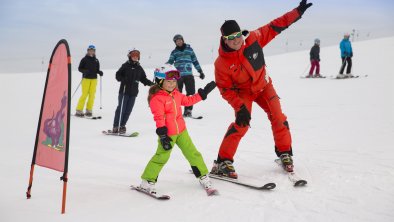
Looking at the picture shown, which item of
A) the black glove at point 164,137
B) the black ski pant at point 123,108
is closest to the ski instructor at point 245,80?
the black glove at point 164,137

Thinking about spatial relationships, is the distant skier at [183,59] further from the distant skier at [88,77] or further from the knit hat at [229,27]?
the knit hat at [229,27]

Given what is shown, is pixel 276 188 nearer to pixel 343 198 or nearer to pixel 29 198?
pixel 343 198

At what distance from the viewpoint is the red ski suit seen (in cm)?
456

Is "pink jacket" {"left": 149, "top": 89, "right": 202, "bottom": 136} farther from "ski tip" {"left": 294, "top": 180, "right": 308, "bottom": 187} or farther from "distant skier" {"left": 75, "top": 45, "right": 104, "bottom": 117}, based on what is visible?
"distant skier" {"left": 75, "top": 45, "right": 104, "bottom": 117}

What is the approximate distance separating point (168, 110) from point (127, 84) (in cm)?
425

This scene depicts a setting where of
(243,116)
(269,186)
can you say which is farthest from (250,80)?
(269,186)

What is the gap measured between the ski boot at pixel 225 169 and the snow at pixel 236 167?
17cm

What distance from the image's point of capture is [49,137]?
13.3 ft

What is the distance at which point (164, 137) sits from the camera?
4.14 metres

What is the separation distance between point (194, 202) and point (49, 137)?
171cm

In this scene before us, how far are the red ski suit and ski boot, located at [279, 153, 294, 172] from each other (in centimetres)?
7

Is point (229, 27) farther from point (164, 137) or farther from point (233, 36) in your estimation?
point (164, 137)

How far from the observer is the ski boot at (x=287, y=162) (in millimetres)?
4754

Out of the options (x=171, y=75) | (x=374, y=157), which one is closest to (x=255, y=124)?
(x=374, y=157)
